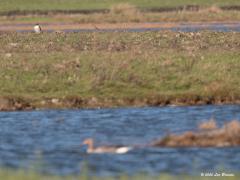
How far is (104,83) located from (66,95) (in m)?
1.23

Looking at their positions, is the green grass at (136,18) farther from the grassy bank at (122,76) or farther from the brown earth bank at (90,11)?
the grassy bank at (122,76)

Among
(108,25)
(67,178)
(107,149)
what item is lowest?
(108,25)

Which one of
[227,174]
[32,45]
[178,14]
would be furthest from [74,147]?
[178,14]

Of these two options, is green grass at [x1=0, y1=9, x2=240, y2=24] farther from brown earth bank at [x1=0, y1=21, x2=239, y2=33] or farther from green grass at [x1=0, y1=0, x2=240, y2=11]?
green grass at [x1=0, y1=0, x2=240, y2=11]

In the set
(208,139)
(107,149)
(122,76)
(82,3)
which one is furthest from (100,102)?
(82,3)

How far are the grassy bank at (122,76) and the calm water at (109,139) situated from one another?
73 centimetres

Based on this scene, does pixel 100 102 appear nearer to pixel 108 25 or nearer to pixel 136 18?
pixel 108 25

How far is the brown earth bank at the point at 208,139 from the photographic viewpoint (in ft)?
68.3

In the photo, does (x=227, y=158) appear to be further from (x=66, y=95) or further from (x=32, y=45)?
(x=32, y=45)

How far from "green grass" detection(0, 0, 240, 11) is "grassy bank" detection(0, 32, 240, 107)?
4152 centimetres

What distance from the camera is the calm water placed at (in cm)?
1941

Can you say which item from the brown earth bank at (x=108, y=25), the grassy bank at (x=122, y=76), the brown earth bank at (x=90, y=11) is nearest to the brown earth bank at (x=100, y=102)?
the grassy bank at (x=122, y=76)

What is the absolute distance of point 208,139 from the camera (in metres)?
20.9

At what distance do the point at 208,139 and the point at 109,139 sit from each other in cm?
256
